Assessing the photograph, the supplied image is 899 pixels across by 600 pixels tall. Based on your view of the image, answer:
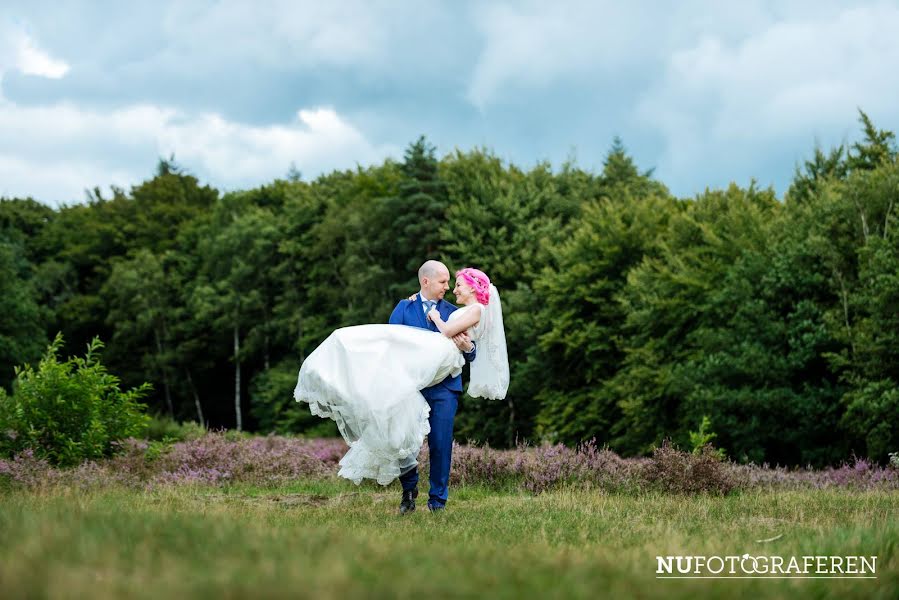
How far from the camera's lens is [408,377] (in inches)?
329

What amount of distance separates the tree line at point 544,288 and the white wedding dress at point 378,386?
18.6 m

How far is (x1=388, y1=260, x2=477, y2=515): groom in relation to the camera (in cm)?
879

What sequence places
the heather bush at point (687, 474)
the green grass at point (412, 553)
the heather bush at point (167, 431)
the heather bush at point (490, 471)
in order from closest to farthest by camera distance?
the green grass at point (412, 553) < the heather bush at point (687, 474) < the heather bush at point (490, 471) < the heather bush at point (167, 431)

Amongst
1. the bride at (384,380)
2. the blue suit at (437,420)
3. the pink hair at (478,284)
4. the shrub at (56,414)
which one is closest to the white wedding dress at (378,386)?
the bride at (384,380)

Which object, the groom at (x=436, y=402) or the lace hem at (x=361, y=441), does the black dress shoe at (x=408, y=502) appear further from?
the lace hem at (x=361, y=441)

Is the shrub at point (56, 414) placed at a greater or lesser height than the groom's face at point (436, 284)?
lesser

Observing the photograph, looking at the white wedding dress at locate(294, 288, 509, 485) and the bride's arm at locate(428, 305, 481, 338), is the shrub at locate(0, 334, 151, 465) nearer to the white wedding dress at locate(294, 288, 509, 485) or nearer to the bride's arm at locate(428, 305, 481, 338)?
the white wedding dress at locate(294, 288, 509, 485)

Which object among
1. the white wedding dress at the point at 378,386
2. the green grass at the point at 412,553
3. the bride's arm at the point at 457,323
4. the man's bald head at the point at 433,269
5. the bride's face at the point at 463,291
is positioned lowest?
the green grass at the point at 412,553

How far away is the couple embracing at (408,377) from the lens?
8.25 m

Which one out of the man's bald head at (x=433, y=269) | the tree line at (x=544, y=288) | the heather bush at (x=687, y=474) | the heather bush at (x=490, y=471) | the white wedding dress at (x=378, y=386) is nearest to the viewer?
the white wedding dress at (x=378, y=386)

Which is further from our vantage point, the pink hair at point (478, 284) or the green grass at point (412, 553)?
the pink hair at point (478, 284)

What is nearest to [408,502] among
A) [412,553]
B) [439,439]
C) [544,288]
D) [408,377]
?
[439,439]

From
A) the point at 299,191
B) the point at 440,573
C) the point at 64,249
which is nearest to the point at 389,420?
the point at 440,573

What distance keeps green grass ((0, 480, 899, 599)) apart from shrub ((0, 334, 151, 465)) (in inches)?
214
